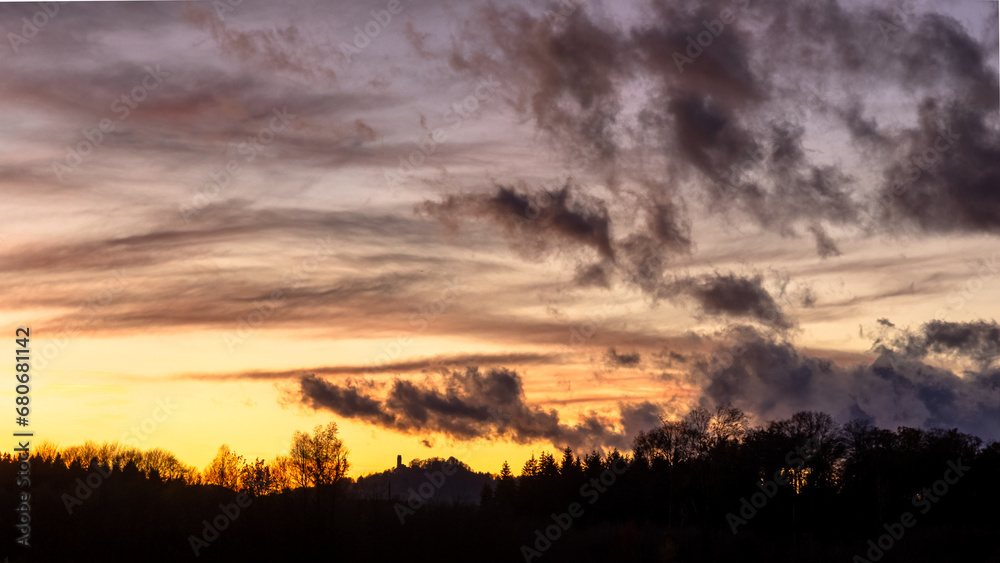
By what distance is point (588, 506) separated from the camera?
102 metres

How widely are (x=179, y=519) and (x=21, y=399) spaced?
3553 cm

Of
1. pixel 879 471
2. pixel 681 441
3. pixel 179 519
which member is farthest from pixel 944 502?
pixel 179 519

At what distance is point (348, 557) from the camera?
198 feet

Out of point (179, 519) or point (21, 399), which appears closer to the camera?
point (21, 399)

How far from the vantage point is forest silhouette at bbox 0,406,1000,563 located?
60.3 metres

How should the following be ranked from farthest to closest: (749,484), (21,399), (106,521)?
(749,484) → (106,521) → (21,399)

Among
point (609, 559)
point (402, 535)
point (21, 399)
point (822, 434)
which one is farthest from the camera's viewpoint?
point (822, 434)

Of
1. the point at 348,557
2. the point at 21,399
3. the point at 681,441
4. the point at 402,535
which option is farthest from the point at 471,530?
the point at 21,399

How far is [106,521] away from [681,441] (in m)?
59.9

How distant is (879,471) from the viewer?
93.2m

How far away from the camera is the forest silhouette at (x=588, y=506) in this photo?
6028 cm

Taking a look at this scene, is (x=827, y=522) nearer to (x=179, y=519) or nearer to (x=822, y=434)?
(x=822, y=434)

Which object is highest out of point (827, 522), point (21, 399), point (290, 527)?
point (21, 399)

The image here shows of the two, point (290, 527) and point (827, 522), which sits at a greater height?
point (290, 527)
